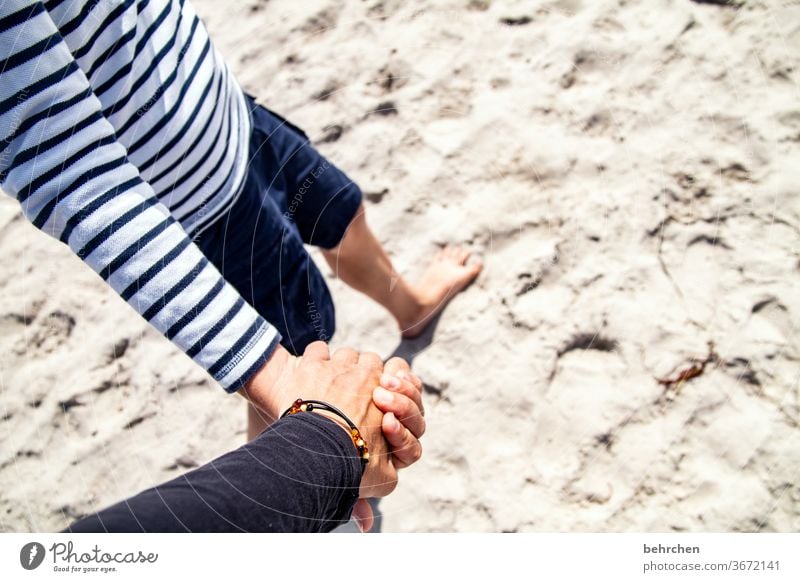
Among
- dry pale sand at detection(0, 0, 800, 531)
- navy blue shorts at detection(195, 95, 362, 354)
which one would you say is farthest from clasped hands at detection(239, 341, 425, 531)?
dry pale sand at detection(0, 0, 800, 531)

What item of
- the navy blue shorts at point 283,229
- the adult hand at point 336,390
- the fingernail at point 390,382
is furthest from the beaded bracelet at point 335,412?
the navy blue shorts at point 283,229

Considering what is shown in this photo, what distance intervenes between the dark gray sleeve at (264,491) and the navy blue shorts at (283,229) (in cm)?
35

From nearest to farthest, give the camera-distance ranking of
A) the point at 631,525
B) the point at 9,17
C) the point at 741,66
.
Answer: the point at 9,17
the point at 631,525
the point at 741,66

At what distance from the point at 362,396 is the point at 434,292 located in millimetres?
618

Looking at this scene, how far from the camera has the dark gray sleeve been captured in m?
0.58

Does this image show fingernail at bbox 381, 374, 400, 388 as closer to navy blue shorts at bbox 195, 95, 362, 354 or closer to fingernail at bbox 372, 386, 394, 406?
fingernail at bbox 372, 386, 394, 406

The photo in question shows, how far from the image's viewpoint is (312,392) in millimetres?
750

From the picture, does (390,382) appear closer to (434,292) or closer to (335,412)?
(335,412)

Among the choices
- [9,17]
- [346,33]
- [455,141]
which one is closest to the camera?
[9,17]

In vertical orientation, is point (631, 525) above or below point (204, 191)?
below

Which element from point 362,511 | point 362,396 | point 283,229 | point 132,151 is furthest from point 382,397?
point 132,151

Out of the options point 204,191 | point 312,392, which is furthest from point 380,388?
point 204,191
